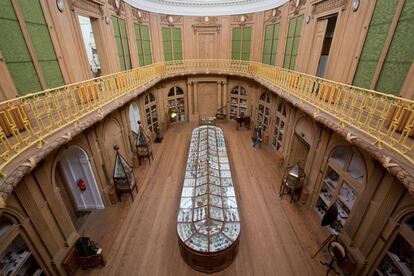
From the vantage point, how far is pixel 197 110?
15844mm

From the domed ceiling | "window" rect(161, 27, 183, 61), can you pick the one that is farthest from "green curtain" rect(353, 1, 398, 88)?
"window" rect(161, 27, 183, 61)

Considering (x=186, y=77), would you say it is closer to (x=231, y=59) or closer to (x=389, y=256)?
(x=231, y=59)

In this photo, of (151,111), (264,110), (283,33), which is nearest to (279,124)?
(264,110)

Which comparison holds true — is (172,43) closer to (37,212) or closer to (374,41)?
(374,41)

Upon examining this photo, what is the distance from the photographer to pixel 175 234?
21.0 feet

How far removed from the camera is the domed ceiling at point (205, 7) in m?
Result: 12.4

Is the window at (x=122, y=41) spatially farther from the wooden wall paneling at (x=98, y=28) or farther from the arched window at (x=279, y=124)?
the arched window at (x=279, y=124)

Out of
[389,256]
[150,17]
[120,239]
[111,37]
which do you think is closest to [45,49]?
[111,37]

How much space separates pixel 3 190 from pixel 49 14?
17.0ft

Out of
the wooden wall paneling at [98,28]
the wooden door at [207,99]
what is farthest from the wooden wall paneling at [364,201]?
the wooden door at [207,99]

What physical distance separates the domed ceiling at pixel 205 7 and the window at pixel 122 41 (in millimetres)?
3139

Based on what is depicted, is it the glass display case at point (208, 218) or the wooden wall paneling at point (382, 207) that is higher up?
the wooden wall paneling at point (382, 207)

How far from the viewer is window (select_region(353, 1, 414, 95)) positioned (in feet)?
14.8

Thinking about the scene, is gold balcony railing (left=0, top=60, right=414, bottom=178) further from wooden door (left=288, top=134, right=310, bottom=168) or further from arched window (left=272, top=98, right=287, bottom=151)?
wooden door (left=288, top=134, right=310, bottom=168)
